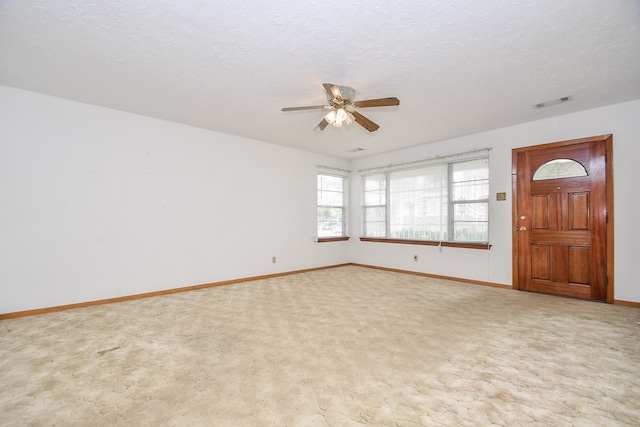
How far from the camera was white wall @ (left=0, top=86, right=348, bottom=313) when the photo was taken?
3291 millimetres

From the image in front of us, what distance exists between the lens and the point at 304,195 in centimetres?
604

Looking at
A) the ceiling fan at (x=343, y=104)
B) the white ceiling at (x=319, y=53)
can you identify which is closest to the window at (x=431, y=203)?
the white ceiling at (x=319, y=53)

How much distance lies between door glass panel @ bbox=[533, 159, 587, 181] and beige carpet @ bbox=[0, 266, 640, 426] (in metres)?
1.78

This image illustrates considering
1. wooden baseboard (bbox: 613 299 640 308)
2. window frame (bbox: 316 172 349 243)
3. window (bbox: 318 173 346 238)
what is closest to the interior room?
wooden baseboard (bbox: 613 299 640 308)

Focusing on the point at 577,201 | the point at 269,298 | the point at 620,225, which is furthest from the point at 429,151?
the point at 269,298

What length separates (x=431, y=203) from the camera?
5488 mm

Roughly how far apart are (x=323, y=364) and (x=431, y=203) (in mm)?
4154

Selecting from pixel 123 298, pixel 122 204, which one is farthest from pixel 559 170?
pixel 123 298

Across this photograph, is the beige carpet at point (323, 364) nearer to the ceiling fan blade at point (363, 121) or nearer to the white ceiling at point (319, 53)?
the ceiling fan blade at point (363, 121)

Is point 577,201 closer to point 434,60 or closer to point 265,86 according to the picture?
point 434,60

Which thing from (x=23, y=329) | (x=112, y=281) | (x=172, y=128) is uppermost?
(x=172, y=128)

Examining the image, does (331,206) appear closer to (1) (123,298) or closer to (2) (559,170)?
(2) (559,170)

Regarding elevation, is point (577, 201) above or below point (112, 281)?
above

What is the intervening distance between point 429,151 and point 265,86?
142 inches
